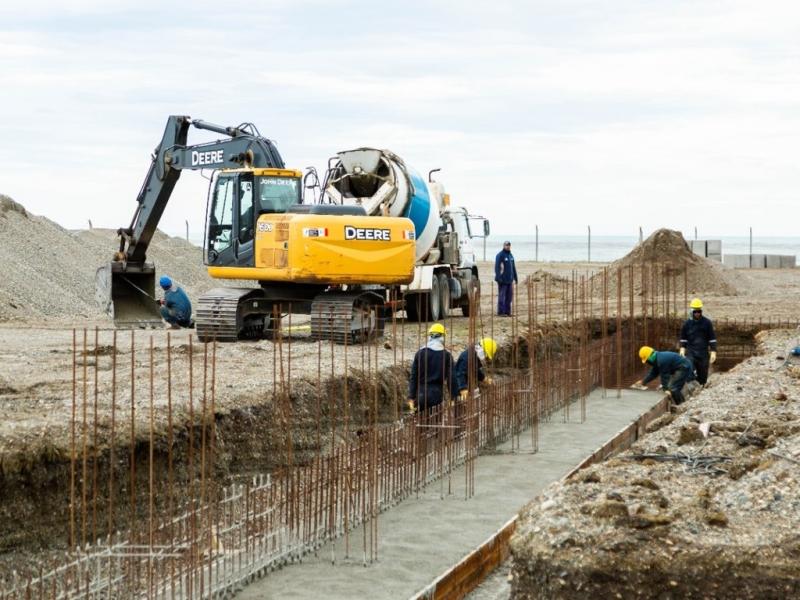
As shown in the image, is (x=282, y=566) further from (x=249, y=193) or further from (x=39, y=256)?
(x=39, y=256)

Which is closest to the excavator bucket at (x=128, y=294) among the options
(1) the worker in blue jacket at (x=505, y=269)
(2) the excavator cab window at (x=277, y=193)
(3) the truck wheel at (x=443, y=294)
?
(2) the excavator cab window at (x=277, y=193)

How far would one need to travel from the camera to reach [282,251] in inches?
658

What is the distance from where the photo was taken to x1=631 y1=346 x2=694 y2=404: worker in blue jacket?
16250mm

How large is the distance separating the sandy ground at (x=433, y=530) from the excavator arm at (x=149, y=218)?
7.64m

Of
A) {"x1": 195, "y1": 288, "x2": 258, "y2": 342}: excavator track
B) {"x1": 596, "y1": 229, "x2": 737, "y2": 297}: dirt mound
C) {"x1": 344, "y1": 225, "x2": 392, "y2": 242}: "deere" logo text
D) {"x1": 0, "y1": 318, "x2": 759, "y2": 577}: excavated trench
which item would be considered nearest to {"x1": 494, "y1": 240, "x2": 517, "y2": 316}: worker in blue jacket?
{"x1": 344, "y1": 225, "x2": 392, "y2": 242}: "deere" logo text

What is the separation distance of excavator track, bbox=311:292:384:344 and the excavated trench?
137 centimetres

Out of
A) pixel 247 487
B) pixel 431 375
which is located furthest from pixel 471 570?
pixel 431 375

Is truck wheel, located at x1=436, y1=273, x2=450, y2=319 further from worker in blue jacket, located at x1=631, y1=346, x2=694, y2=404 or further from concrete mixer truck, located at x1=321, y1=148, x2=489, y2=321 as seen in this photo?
worker in blue jacket, located at x1=631, y1=346, x2=694, y2=404

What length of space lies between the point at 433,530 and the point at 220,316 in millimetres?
8305

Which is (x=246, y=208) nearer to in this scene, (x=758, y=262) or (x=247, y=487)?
(x=247, y=487)

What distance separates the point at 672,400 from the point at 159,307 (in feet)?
29.5

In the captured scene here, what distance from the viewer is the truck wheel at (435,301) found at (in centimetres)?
2202

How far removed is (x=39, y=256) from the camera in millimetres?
28891

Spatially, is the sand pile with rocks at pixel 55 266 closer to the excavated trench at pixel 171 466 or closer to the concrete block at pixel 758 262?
the excavated trench at pixel 171 466
